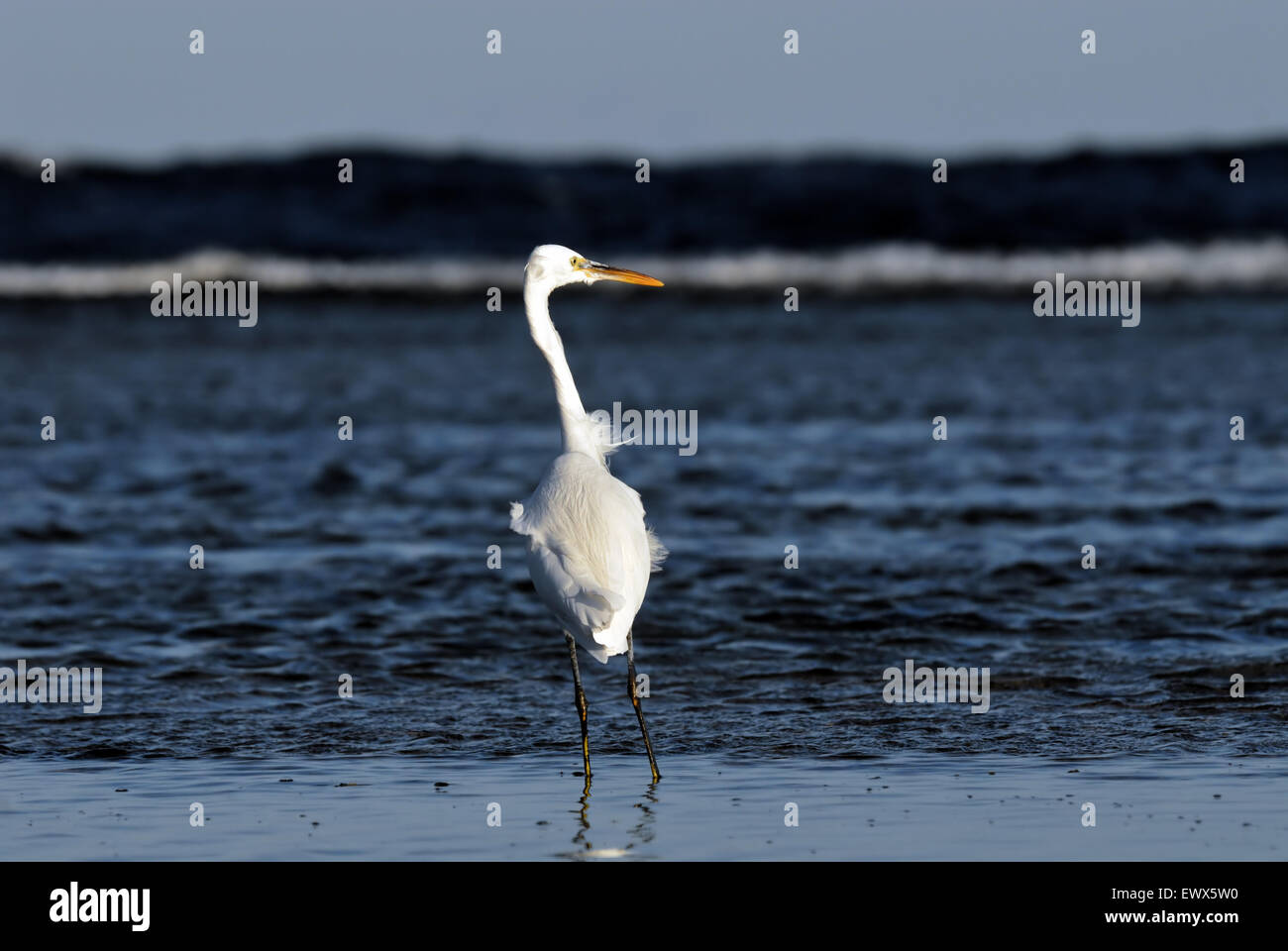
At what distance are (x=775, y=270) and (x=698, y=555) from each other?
24.6m

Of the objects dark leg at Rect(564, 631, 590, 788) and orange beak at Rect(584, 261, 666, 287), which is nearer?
dark leg at Rect(564, 631, 590, 788)

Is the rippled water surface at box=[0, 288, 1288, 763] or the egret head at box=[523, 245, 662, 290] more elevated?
the egret head at box=[523, 245, 662, 290]

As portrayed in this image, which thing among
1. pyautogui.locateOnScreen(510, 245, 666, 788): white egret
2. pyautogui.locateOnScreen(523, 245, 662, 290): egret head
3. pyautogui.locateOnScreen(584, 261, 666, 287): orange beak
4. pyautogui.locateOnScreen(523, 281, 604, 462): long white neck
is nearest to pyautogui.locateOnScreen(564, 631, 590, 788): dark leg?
pyautogui.locateOnScreen(510, 245, 666, 788): white egret

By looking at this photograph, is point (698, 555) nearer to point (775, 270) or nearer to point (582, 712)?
point (582, 712)

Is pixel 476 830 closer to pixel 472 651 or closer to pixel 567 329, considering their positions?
pixel 472 651

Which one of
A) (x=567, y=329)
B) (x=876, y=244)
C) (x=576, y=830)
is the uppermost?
(x=876, y=244)

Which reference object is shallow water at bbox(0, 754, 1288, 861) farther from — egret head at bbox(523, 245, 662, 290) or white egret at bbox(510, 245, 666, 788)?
egret head at bbox(523, 245, 662, 290)

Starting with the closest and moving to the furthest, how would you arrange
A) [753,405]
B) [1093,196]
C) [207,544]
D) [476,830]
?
[476,830] → [207,544] → [753,405] → [1093,196]

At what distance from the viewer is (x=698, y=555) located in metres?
11.9

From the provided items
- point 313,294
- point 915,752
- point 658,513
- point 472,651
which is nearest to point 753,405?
point 658,513

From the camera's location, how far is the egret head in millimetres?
8172

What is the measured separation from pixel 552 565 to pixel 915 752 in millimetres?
1691

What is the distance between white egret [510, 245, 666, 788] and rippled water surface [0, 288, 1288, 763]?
0.60m

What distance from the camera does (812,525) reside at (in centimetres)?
1266
